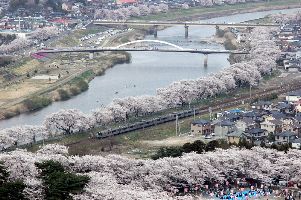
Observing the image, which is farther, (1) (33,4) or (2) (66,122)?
(1) (33,4)

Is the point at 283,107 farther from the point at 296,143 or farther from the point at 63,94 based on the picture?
the point at 63,94

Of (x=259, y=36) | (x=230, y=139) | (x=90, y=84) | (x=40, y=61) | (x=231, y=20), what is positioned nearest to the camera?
(x=230, y=139)

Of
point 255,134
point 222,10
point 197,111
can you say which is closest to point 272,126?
point 255,134

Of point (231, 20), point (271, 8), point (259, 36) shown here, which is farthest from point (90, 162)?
point (271, 8)

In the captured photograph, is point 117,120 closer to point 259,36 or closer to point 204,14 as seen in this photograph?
point 259,36

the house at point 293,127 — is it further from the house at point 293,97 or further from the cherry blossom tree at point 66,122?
the cherry blossom tree at point 66,122

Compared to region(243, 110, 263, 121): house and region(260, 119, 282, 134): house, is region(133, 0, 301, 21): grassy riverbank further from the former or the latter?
region(260, 119, 282, 134): house
